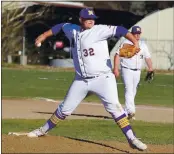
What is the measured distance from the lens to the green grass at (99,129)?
12727mm

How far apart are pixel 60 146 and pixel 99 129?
14.2 feet

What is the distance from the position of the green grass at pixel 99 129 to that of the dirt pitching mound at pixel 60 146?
4.23ft

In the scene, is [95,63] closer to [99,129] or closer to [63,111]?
[63,111]

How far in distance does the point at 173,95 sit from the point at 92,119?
34.6ft

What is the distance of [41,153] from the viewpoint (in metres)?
9.44

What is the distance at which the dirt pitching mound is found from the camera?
32.0 feet

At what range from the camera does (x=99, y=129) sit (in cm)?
1431

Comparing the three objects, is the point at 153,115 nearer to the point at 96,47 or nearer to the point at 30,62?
the point at 96,47

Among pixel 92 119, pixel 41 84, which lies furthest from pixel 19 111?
pixel 41 84

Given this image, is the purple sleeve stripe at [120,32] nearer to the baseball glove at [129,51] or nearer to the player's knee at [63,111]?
the baseball glove at [129,51]

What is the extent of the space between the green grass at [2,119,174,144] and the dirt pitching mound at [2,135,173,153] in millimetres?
1290

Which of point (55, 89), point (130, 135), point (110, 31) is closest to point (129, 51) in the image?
point (110, 31)

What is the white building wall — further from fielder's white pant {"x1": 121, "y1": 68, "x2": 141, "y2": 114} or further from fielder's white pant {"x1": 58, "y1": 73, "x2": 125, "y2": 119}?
fielder's white pant {"x1": 58, "y1": 73, "x2": 125, "y2": 119}

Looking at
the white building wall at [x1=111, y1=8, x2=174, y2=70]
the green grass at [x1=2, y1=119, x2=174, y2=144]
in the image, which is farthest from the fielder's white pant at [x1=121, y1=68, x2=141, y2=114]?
the white building wall at [x1=111, y1=8, x2=174, y2=70]
